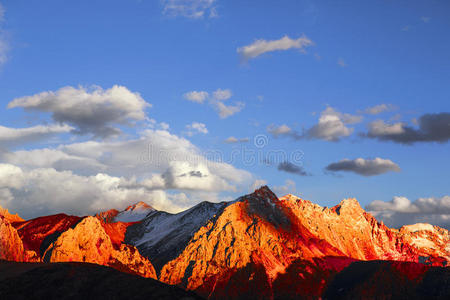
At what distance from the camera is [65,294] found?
6156 inches

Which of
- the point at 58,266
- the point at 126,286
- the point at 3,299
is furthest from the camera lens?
the point at 58,266

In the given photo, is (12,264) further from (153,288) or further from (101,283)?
(153,288)

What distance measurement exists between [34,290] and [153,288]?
4017 cm

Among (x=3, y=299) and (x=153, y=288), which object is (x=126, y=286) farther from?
(x=3, y=299)

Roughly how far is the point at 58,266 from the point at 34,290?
1679 centimetres

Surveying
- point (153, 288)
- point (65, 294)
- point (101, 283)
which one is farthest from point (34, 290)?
point (153, 288)

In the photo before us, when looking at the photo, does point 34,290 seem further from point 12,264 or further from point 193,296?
point 193,296

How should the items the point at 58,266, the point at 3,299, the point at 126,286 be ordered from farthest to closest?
the point at 58,266
the point at 126,286
the point at 3,299

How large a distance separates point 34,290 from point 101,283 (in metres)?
21.9

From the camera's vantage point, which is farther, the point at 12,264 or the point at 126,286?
the point at 12,264

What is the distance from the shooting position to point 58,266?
172625 mm

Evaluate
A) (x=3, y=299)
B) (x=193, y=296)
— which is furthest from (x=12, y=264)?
(x=193, y=296)

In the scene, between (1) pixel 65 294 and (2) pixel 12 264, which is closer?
(1) pixel 65 294

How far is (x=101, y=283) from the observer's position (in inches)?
6422
